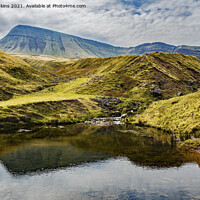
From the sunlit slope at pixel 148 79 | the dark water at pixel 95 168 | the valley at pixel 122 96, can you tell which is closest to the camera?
the dark water at pixel 95 168

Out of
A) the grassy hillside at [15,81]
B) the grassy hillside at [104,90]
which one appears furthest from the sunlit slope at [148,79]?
the grassy hillside at [15,81]

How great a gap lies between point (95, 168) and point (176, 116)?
146 ft

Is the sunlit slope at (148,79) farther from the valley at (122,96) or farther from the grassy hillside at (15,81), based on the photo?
the grassy hillside at (15,81)

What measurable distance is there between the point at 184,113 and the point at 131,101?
42726mm

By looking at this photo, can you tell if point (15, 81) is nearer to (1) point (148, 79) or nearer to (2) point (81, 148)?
(1) point (148, 79)

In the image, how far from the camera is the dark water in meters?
32.0

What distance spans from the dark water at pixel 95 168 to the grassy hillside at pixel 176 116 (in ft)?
21.5

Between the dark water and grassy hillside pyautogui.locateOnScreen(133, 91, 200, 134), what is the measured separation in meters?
6.57

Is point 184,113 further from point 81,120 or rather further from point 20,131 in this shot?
point 20,131

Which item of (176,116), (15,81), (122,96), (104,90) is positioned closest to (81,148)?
(176,116)

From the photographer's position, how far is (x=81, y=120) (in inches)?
3607

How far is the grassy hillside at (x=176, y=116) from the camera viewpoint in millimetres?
65181

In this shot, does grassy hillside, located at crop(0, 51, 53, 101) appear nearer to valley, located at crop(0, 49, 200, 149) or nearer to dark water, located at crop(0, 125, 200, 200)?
valley, located at crop(0, 49, 200, 149)

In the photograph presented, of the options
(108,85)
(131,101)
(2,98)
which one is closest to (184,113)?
(131,101)
